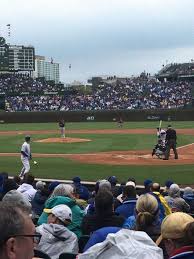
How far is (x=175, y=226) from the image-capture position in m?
3.97

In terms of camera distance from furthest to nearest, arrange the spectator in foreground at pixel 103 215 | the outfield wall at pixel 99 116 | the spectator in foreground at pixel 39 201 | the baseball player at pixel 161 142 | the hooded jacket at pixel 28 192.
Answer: the outfield wall at pixel 99 116
the baseball player at pixel 161 142
the hooded jacket at pixel 28 192
the spectator in foreground at pixel 39 201
the spectator in foreground at pixel 103 215

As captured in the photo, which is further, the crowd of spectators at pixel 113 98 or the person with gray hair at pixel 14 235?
the crowd of spectators at pixel 113 98

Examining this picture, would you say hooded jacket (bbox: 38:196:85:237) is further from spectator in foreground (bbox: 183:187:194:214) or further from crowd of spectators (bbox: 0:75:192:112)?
crowd of spectators (bbox: 0:75:192:112)

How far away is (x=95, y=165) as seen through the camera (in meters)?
24.2

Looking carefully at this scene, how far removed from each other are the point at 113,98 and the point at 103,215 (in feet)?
236

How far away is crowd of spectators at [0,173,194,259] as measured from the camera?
8.95 ft

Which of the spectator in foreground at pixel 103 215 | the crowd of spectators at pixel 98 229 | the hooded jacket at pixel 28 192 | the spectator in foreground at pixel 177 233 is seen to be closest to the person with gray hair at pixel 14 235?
the crowd of spectators at pixel 98 229

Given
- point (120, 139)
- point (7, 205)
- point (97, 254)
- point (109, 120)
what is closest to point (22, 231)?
point (7, 205)

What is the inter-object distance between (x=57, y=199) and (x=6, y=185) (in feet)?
13.0

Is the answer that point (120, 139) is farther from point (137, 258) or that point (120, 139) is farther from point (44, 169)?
point (137, 258)

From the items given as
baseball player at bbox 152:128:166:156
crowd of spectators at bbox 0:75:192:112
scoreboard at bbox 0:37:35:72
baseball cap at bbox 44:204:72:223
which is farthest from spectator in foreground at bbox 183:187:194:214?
scoreboard at bbox 0:37:35:72

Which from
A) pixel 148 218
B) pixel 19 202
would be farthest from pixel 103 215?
pixel 19 202

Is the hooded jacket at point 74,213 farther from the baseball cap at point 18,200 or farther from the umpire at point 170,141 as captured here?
the umpire at point 170,141

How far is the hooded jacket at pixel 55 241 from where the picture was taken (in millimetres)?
5566
